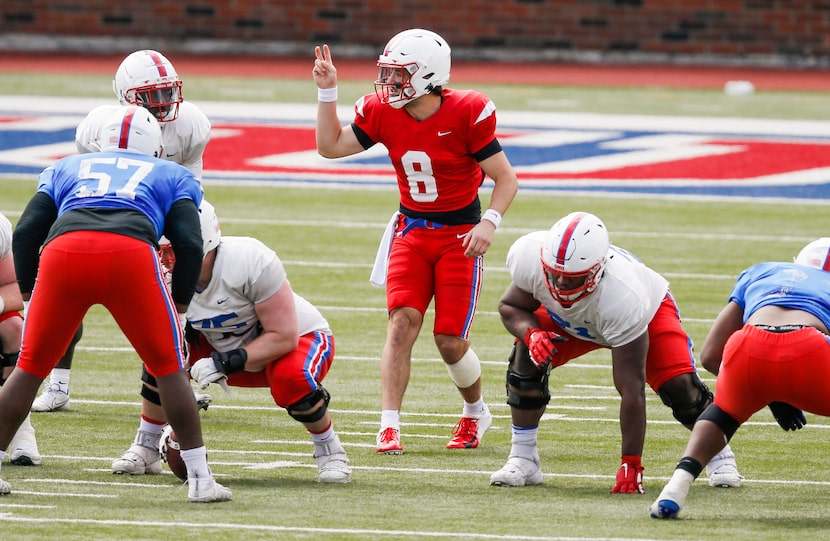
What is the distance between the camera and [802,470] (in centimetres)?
650

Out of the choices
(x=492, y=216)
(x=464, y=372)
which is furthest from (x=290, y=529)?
(x=492, y=216)

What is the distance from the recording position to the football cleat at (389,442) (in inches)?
268

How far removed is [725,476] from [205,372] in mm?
2115

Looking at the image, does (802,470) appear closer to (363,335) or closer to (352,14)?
(363,335)

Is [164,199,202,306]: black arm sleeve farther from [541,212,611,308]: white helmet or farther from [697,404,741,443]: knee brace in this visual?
[697,404,741,443]: knee brace

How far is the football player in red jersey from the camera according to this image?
721cm

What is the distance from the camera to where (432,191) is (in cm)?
736

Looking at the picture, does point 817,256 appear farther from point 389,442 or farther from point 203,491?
point 203,491

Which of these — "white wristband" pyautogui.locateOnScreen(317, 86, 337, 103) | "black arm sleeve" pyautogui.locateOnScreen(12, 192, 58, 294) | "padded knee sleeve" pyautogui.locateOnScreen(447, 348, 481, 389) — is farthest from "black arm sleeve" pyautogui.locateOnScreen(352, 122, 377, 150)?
"black arm sleeve" pyautogui.locateOnScreen(12, 192, 58, 294)

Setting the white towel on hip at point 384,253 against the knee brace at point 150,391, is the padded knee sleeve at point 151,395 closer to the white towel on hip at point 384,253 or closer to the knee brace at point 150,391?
the knee brace at point 150,391

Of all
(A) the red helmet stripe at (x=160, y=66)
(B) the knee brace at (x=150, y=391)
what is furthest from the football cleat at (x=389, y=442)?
(A) the red helmet stripe at (x=160, y=66)

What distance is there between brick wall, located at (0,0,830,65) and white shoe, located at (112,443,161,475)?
21057 mm

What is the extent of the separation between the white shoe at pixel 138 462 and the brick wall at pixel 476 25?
2106cm

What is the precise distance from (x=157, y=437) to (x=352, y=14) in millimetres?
21343
